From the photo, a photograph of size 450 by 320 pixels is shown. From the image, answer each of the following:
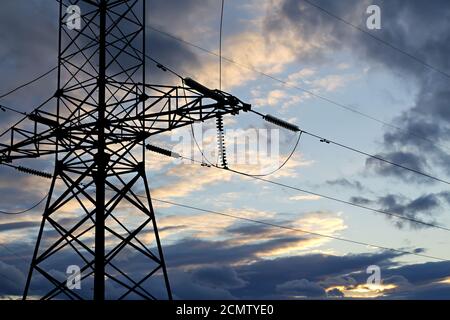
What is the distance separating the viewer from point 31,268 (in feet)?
77.7
